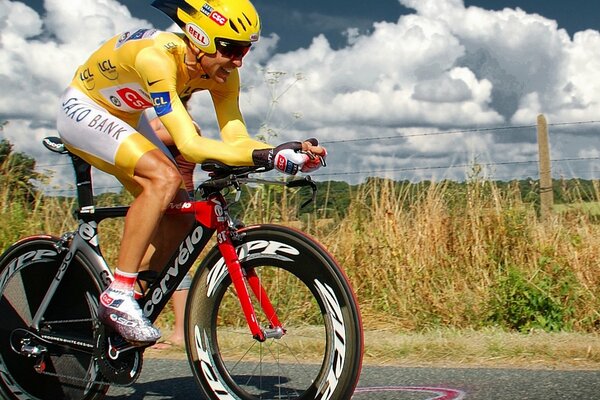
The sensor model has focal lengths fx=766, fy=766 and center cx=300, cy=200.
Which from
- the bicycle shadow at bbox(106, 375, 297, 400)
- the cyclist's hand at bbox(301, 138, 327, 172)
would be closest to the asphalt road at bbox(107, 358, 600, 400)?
the bicycle shadow at bbox(106, 375, 297, 400)

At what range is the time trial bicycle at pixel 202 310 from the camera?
3252mm

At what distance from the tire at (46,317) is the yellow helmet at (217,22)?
132 cm

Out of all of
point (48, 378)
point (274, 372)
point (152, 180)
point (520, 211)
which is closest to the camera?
point (152, 180)

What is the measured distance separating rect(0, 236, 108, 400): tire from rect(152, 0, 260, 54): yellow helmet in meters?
1.32

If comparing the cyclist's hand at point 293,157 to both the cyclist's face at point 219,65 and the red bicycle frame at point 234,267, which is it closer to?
the red bicycle frame at point 234,267

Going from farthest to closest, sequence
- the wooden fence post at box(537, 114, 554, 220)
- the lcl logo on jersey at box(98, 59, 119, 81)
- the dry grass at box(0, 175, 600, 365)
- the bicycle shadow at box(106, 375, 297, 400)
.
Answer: the wooden fence post at box(537, 114, 554, 220)
the dry grass at box(0, 175, 600, 365)
the bicycle shadow at box(106, 375, 297, 400)
the lcl logo on jersey at box(98, 59, 119, 81)

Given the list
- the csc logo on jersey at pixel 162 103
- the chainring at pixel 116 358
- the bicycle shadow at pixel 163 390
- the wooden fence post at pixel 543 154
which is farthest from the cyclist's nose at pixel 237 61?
the wooden fence post at pixel 543 154

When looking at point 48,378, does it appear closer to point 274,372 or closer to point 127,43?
point 274,372

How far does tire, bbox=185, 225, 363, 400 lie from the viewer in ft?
10.4

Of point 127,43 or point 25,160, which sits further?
point 25,160

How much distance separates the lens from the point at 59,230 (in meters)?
8.49


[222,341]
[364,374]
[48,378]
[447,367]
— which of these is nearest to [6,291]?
[48,378]

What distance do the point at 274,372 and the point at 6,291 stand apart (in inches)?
63.0

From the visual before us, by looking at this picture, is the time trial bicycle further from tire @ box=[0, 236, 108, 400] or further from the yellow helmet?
the yellow helmet
